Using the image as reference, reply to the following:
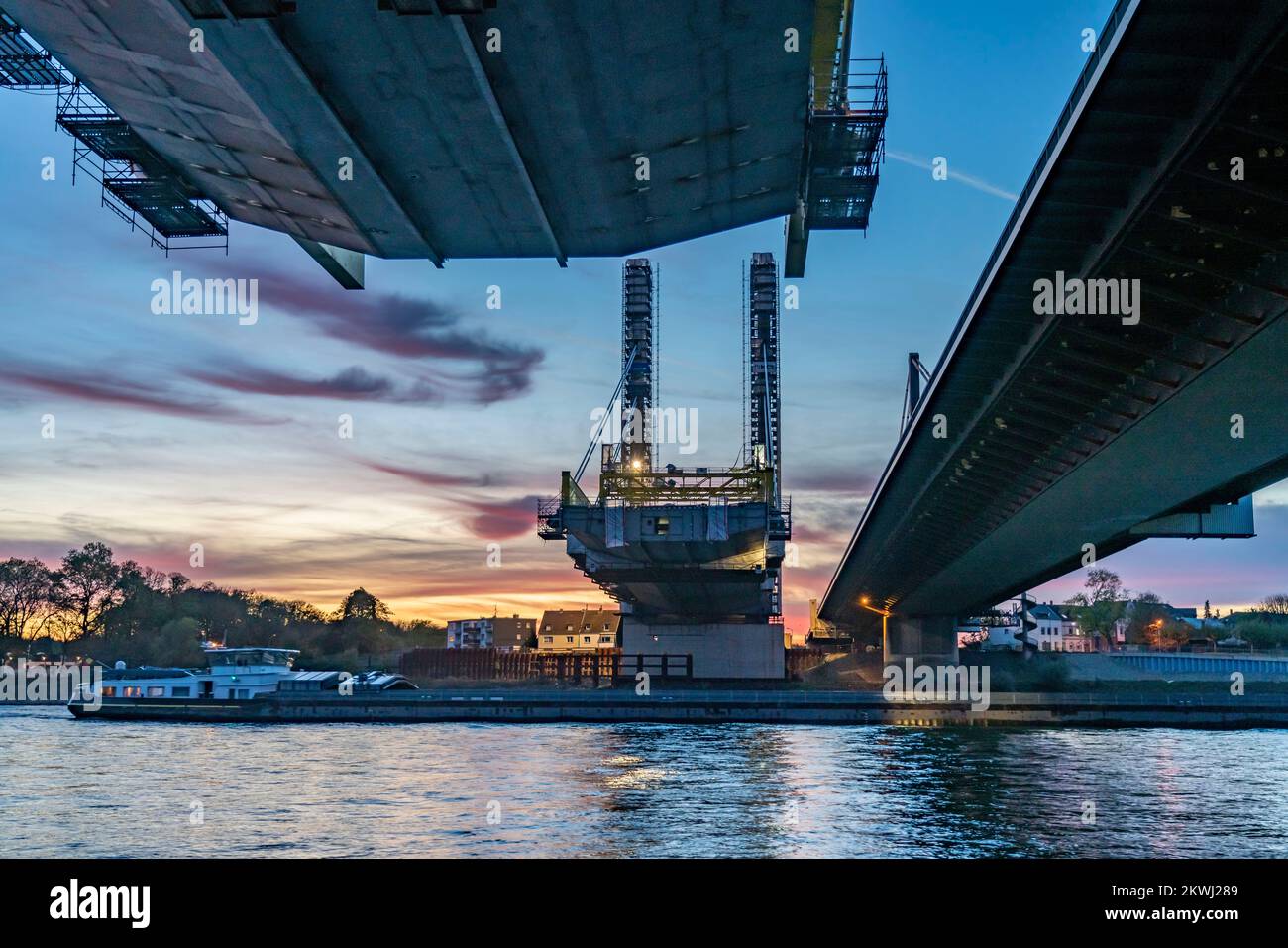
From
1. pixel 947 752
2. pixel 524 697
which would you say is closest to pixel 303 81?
pixel 947 752

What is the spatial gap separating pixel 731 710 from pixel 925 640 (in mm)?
57722

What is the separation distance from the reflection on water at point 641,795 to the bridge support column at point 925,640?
61127mm

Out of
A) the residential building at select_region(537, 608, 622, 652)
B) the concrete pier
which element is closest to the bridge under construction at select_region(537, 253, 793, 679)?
the concrete pier

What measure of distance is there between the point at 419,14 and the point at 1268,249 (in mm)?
17385

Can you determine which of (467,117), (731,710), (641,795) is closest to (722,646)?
(731,710)

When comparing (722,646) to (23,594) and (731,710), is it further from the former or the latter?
(23,594)


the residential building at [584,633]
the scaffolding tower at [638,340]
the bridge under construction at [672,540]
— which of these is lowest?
the residential building at [584,633]

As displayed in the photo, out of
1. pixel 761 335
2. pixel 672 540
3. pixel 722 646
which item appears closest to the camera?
pixel 672 540

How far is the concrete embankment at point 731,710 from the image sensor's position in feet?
222

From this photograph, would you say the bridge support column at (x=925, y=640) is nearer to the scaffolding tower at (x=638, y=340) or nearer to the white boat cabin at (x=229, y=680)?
the scaffolding tower at (x=638, y=340)

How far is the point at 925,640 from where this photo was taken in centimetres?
11988

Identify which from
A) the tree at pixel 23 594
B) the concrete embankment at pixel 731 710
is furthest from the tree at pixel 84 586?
the concrete embankment at pixel 731 710

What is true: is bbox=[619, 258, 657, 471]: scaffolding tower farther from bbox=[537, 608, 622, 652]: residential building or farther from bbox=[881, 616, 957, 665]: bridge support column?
bbox=[537, 608, 622, 652]: residential building
